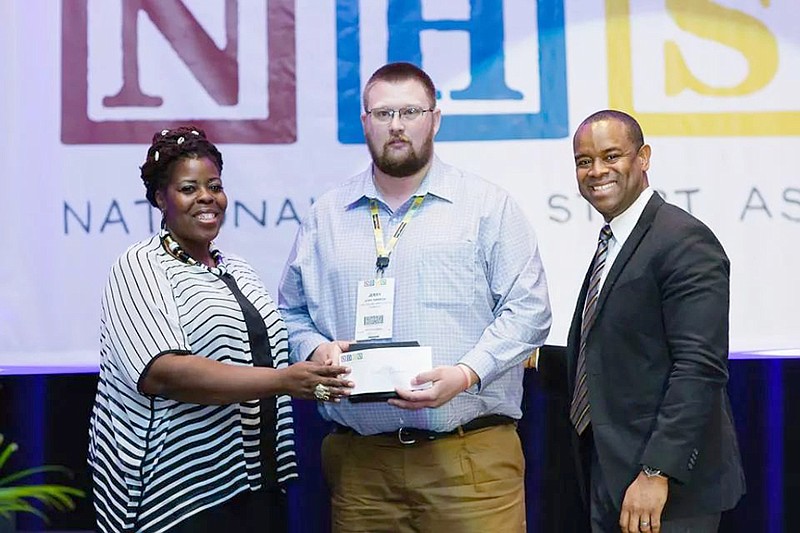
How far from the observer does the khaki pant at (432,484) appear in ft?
8.19

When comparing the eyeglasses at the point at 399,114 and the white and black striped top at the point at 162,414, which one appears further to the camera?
the eyeglasses at the point at 399,114

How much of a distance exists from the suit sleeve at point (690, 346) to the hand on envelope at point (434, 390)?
467mm

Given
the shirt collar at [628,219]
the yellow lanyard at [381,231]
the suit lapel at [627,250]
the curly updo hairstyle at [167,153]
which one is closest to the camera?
the suit lapel at [627,250]

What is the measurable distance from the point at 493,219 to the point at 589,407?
1.84ft

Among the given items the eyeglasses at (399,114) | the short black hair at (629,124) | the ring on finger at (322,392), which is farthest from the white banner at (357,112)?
the ring on finger at (322,392)

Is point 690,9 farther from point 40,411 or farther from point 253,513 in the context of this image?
point 40,411

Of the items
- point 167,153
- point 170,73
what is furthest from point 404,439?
point 170,73

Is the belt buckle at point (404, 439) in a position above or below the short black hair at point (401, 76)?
below

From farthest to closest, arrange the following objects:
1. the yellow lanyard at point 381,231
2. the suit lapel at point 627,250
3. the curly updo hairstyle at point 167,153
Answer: the yellow lanyard at point 381,231 < the curly updo hairstyle at point 167,153 < the suit lapel at point 627,250

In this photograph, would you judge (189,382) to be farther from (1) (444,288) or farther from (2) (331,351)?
(1) (444,288)

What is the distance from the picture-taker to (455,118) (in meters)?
3.14

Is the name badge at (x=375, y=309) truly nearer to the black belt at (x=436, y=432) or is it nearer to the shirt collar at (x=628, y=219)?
the black belt at (x=436, y=432)

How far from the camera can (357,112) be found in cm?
315

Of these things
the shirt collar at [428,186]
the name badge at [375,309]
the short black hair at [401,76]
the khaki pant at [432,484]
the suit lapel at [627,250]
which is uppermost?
the short black hair at [401,76]
